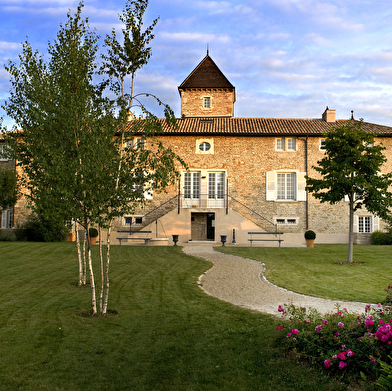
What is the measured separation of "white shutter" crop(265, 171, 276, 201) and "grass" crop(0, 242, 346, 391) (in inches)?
617

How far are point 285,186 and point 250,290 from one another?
643 inches

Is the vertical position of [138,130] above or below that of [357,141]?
below

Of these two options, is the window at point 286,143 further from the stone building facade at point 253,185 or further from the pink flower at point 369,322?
the pink flower at point 369,322

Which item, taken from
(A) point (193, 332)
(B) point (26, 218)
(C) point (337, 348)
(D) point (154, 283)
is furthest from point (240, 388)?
(B) point (26, 218)

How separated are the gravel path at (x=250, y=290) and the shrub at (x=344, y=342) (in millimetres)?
2171

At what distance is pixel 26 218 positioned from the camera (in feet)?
84.5

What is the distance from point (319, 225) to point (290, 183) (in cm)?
329

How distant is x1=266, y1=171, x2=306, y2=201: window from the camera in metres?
25.1

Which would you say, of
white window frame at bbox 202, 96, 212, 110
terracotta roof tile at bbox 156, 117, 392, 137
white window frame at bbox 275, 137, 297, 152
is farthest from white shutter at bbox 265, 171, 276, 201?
white window frame at bbox 202, 96, 212, 110

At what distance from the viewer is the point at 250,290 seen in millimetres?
10133

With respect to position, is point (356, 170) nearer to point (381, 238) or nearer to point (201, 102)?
point (381, 238)

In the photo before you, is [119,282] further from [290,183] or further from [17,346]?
[290,183]

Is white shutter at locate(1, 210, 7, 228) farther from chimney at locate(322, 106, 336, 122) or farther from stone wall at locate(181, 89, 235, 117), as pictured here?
chimney at locate(322, 106, 336, 122)

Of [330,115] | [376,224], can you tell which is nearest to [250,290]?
[376,224]
